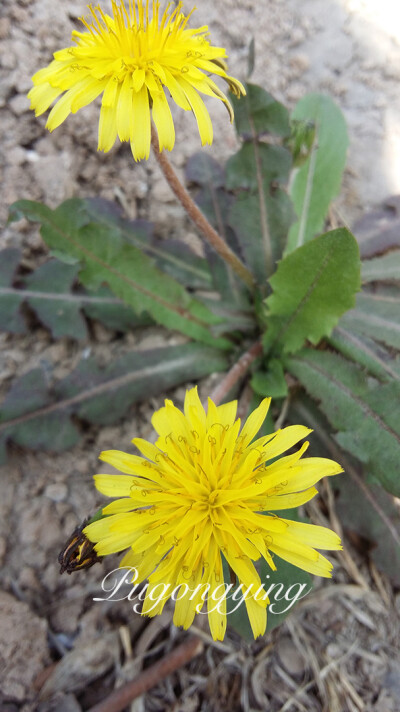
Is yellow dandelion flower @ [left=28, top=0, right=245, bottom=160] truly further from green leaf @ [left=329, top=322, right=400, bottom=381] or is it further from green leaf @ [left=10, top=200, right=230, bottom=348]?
green leaf @ [left=329, top=322, right=400, bottom=381]

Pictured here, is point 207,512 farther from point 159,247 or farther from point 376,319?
point 159,247

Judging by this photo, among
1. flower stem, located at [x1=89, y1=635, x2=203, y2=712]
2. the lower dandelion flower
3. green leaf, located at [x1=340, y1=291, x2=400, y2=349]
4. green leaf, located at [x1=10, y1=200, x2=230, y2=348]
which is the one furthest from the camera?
green leaf, located at [x1=340, y1=291, x2=400, y2=349]

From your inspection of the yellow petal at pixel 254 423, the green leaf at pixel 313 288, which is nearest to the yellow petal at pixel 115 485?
the yellow petal at pixel 254 423

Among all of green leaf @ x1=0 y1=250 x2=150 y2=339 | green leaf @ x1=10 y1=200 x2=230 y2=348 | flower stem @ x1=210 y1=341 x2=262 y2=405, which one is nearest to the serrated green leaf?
green leaf @ x1=0 y1=250 x2=150 y2=339

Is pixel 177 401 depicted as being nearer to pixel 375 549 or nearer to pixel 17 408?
pixel 17 408

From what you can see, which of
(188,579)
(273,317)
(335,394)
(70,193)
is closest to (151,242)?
(70,193)

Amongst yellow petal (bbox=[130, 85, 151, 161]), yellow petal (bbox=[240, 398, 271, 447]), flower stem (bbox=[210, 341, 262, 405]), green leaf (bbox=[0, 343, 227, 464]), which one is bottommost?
green leaf (bbox=[0, 343, 227, 464])

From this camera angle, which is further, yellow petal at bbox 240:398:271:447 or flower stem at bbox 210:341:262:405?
flower stem at bbox 210:341:262:405
